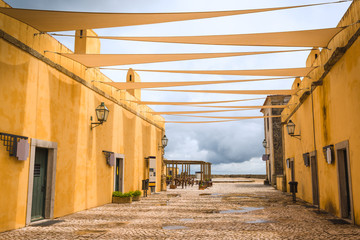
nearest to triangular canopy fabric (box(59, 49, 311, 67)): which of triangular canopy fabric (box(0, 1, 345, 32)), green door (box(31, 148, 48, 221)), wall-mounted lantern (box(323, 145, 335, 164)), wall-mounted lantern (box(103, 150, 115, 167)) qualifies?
triangular canopy fabric (box(0, 1, 345, 32))

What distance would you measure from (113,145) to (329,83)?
7.60 metres

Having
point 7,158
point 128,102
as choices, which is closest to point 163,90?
point 128,102

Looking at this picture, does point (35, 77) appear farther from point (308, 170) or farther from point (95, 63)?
point (308, 170)

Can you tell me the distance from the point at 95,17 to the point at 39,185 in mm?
4258

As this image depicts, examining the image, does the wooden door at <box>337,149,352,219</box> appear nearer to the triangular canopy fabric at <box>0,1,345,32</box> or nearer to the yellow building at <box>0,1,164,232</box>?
the triangular canopy fabric at <box>0,1,345,32</box>

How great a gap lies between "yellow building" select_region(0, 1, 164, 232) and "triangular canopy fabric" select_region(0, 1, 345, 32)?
0.69 m

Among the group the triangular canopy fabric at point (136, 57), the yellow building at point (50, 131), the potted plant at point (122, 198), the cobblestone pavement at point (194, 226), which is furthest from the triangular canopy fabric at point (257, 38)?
the potted plant at point (122, 198)

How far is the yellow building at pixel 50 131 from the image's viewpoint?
6.36 metres

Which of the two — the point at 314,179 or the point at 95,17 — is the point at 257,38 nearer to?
the point at 95,17

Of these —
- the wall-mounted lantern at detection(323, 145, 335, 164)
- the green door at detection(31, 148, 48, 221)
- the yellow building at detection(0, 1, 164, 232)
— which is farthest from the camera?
the wall-mounted lantern at detection(323, 145, 335, 164)

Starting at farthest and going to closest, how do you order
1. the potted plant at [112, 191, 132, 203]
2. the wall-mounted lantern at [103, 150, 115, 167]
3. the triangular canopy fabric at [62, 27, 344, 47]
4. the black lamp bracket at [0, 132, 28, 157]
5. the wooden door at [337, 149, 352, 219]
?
the potted plant at [112, 191, 132, 203] → the wall-mounted lantern at [103, 150, 115, 167] → the wooden door at [337, 149, 352, 219] → the triangular canopy fabric at [62, 27, 344, 47] → the black lamp bracket at [0, 132, 28, 157]

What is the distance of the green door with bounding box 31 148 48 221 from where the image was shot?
24.7 feet

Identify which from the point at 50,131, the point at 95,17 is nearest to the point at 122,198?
the point at 50,131

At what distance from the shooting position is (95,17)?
5746 mm
